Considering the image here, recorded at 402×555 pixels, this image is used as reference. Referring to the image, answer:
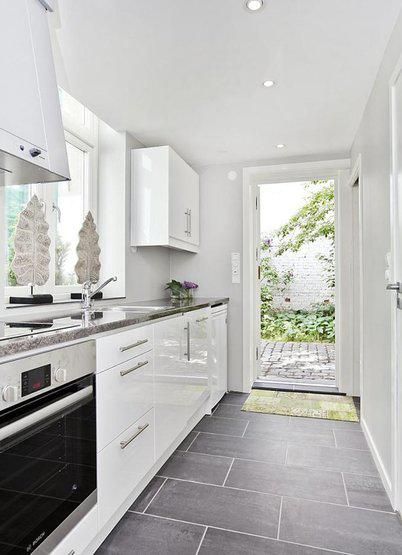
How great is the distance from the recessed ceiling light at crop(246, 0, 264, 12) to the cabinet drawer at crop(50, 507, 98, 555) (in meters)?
2.16

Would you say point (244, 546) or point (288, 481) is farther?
point (288, 481)

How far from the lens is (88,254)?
9.01 ft

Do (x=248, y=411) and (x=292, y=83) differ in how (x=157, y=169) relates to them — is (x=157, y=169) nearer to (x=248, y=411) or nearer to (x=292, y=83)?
(x=292, y=83)

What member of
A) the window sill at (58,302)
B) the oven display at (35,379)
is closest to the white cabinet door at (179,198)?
the window sill at (58,302)

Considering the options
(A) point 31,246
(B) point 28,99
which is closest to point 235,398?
(A) point 31,246

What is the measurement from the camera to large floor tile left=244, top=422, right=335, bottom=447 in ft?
8.64

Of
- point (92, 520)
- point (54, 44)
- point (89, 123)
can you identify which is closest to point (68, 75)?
point (54, 44)

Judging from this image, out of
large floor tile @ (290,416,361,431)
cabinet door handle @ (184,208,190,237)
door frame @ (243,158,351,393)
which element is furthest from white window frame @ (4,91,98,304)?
large floor tile @ (290,416,361,431)

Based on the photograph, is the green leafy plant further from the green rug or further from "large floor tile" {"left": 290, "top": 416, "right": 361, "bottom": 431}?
"large floor tile" {"left": 290, "top": 416, "right": 361, "bottom": 431}

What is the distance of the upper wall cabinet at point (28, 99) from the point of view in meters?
1.30

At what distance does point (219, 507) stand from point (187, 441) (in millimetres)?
798

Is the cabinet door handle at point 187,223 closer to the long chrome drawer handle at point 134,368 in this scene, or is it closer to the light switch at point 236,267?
the light switch at point 236,267

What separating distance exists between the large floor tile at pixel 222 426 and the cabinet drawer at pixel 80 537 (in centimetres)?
145

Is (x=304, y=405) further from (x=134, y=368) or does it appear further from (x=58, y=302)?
(x=58, y=302)
